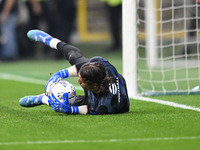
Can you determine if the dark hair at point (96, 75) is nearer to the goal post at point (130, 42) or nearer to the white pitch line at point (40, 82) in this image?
the white pitch line at point (40, 82)

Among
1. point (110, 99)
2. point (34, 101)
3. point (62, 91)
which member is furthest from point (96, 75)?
point (34, 101)

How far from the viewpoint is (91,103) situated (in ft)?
17.7

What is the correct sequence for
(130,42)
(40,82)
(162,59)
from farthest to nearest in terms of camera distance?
(40,82)
(162,59)
(130,42)

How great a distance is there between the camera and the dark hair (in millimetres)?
5129

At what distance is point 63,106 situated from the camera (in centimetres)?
540

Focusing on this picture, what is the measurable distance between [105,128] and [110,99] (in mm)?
754

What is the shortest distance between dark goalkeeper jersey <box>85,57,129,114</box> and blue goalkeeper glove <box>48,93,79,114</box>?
0.17m

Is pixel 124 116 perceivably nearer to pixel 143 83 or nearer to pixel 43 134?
pixel 43 134

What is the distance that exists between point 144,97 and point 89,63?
6.70 ft

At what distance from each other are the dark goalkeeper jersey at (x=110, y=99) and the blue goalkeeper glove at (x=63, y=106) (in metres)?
0.17

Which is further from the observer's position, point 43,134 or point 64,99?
point 64,99

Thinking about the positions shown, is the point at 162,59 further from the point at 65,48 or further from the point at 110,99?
the point at 110,99

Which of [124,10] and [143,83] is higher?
[124,10]


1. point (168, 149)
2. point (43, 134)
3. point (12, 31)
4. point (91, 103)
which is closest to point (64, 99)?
point (91, 103)
